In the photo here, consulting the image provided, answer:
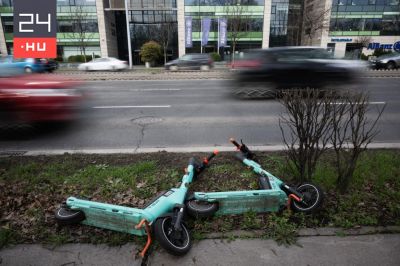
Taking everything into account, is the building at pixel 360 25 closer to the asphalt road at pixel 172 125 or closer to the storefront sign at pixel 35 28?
the asphalt road at pixel 172 125

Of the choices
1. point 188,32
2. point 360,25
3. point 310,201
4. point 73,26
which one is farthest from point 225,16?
point 310,201

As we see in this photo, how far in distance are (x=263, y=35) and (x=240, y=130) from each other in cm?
3802

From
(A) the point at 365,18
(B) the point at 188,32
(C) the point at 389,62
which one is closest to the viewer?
(C) the point at 389,62

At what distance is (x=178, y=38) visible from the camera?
39.7m

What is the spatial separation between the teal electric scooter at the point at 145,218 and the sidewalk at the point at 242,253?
0.15 m

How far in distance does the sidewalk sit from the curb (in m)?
0.05

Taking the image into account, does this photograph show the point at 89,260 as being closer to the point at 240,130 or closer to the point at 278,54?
the point at 240,130

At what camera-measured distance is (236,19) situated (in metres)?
34.9

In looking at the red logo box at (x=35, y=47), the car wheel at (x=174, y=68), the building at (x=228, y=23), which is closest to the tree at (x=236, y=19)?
the building at (x=228, y=23)

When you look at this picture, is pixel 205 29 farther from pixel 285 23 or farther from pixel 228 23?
pixel 285 23

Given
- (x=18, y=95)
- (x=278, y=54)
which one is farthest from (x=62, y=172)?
(x=278, y=54)

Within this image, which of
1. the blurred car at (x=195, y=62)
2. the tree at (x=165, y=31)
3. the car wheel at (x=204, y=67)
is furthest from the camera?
the tree at (x=165, y=31)

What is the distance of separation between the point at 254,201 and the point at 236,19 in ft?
119

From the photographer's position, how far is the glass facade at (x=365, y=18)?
40.2 meters
